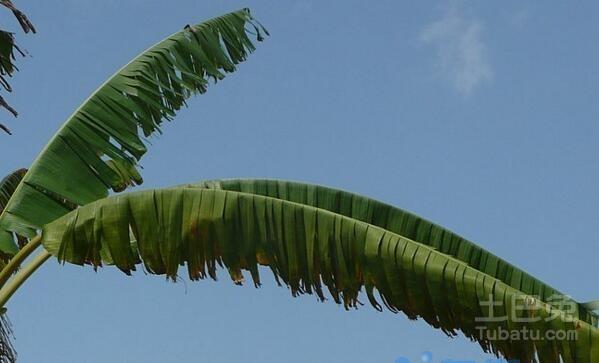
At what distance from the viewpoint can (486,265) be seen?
736 centimetres

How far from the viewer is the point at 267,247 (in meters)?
6.16

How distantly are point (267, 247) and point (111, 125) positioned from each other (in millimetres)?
2411

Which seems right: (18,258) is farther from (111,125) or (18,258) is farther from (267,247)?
(267,247)

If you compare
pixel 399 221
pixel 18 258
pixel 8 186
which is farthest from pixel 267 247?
pixel 8 186

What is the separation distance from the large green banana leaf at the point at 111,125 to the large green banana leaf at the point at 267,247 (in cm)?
122

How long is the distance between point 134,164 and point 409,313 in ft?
10.0

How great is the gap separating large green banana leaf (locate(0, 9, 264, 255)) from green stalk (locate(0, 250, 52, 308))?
20cm

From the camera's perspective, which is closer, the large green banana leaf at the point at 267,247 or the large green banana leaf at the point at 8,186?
the large green banana leaf at the point at 267,247

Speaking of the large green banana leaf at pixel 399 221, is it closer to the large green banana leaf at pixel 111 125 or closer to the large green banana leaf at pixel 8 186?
the large green banana leaf at pixel 111 125

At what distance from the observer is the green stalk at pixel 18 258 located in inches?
288

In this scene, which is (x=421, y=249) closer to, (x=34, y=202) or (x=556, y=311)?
(x=556, y=311)

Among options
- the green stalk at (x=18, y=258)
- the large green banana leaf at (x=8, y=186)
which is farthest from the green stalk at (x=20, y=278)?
the large green banana leaf at (x=8, y=186)

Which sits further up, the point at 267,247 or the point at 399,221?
the point at 399,221

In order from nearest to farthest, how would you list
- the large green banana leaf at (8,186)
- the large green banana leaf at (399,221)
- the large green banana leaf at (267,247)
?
the large green banana leaf at (267,247)
the large green banana leaf at (399,221)
the large green banana leaf at (8,186)
